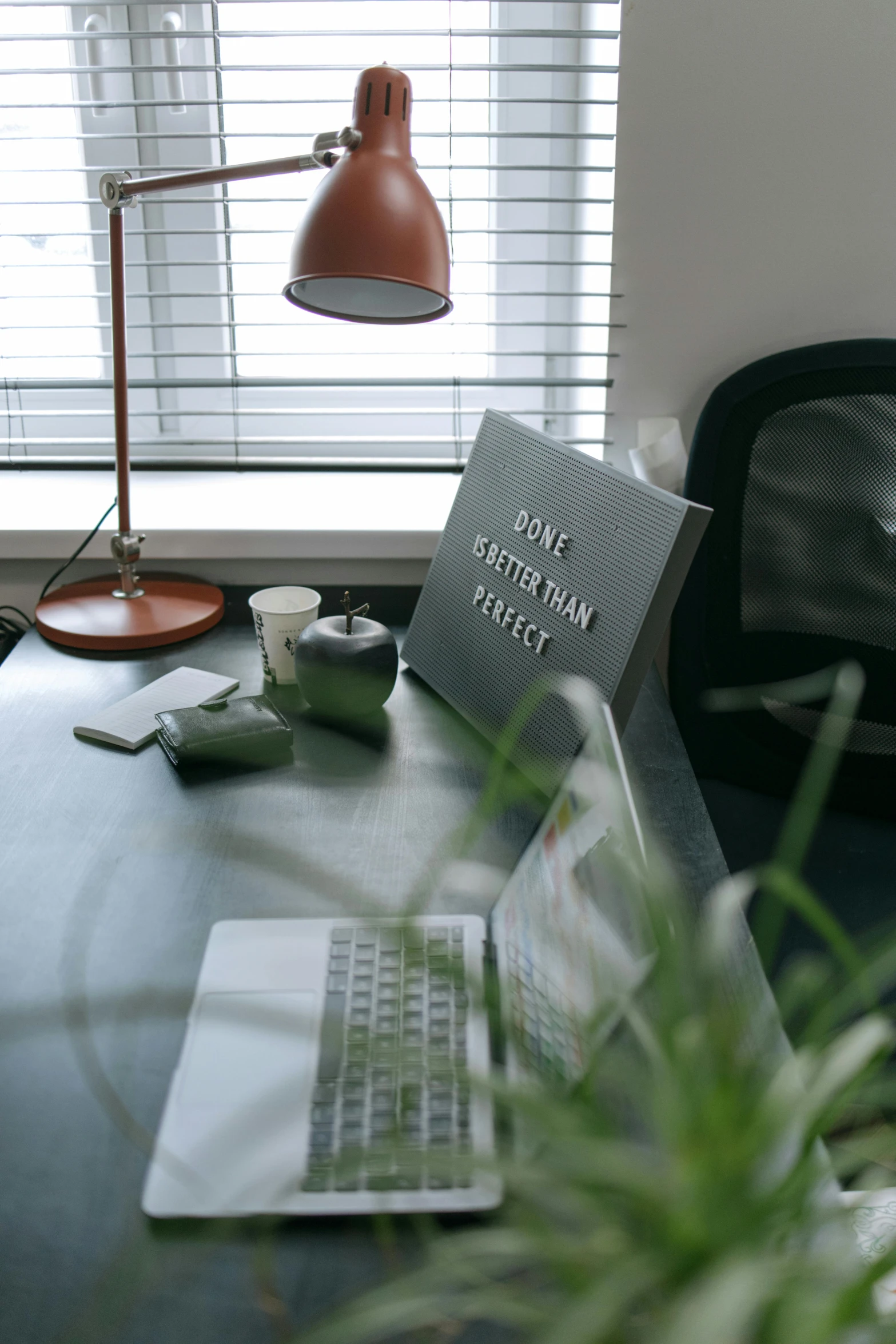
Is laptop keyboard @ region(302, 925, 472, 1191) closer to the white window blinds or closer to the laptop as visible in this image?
the laptop

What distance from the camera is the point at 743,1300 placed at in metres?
0.28

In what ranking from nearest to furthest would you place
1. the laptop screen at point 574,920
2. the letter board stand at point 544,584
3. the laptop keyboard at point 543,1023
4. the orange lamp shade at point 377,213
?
the laptop screen at point 574,920 → the laptop keyboard at point 543,1023 → the letter board stand at point 544,584 → the orange lamp shade at point 377,213

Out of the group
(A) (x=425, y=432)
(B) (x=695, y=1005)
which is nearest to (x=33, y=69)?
(A) (x=425, y=432)

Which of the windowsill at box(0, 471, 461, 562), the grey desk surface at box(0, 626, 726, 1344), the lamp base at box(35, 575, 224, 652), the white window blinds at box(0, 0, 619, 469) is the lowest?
the grey desk surface at box(0, 626, 726, 1344)

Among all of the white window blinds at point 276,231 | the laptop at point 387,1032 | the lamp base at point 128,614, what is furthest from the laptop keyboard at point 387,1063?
the white window blinds at point 276,231

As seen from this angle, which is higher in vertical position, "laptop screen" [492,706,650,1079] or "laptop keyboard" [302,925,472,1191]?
"laptop screen" [492,706,650,1079]

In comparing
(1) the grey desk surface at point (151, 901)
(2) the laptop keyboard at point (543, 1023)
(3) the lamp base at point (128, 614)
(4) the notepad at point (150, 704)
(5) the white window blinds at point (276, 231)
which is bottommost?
(1) the grey desk surface at point (151, 901)

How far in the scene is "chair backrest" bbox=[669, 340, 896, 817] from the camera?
125 centimetres

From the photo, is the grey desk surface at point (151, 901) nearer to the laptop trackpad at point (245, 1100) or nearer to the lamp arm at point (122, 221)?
the laptop trackpad at point (245, 1100)

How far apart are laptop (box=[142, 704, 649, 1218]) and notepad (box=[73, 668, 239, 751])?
0.35 meters

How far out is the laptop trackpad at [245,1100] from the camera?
556 mm

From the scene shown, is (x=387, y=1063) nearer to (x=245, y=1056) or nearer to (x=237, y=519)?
(x=245, y=1056)

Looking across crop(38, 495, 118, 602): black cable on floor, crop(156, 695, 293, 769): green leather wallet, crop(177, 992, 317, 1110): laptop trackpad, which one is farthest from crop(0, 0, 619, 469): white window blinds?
crop(177, 992, 317, 1110): laptop trackpad

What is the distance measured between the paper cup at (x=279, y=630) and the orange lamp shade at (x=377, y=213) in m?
0.34
